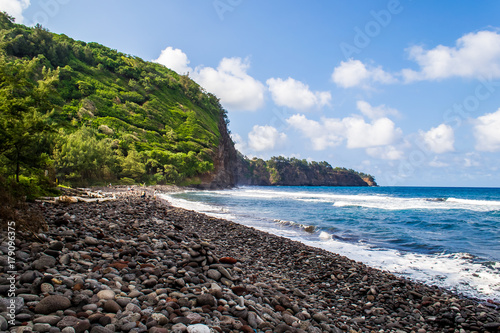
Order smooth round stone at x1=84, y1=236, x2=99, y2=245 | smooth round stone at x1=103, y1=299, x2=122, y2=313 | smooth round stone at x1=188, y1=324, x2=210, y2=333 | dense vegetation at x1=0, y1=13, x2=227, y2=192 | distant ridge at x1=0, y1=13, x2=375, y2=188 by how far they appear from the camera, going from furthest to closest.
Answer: distant ridge at x1=0, y1=13, x2=375, y2=188, dense vegetation at x1=0, y1=13, x2=227, y2=192, smooth round stone at x1=84, y1=236, x2=99, y2=245, smooth round stone at x1=103, y1=299, x2=122, y2=313, smooth round stone at x1=188, y1=324, x2=210, y2=333

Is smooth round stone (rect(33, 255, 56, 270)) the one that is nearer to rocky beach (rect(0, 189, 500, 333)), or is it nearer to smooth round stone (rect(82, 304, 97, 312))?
rocky beach (rect(0, 189, 500, 333))

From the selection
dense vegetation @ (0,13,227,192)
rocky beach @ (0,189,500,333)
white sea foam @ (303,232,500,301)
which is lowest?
white sea foam @ (303,232,500,301)

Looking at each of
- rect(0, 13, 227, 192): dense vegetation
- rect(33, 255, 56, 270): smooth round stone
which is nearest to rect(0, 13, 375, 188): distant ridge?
rect(0, 13, 227, 192): dense vegetation

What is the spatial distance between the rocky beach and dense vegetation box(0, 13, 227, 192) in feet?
38.4

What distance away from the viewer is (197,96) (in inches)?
4557

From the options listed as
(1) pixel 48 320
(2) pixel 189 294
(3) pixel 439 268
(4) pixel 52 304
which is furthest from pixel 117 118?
(1) pixel 48 320

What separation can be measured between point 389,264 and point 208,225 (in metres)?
9.21

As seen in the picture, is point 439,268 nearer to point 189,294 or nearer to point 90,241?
point 189,294

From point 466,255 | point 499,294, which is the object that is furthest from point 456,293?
point 466,255

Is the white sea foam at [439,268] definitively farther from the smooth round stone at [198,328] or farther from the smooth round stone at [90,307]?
the smooth round stone at [90,307]

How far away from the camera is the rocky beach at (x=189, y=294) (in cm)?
312

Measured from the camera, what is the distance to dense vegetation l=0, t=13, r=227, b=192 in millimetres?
39250

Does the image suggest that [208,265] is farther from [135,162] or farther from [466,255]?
[135,162]

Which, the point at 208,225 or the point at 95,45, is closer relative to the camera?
the point at 208,225
